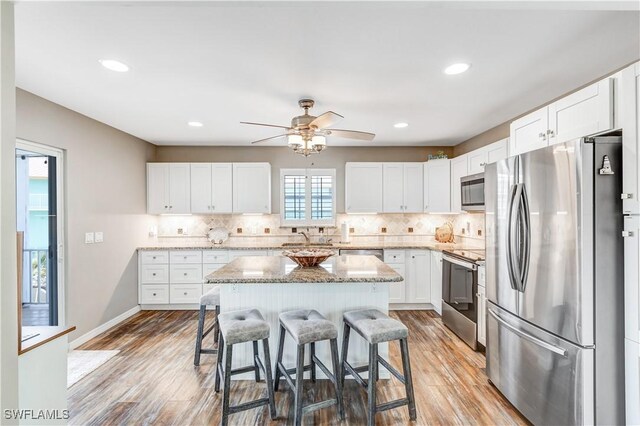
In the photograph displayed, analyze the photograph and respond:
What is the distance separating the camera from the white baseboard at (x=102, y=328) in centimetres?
351

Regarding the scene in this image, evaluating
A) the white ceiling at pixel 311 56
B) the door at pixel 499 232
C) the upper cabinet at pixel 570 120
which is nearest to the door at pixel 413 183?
A: the white ceiling at pixel 311 56

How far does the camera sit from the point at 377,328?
2.19 metres

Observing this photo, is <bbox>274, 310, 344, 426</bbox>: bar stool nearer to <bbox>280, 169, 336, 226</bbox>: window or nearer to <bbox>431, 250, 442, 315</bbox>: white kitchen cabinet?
<bbox>431, 250, 442, 315</bbox>: white kitchen cabinet

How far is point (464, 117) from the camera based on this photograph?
12.3 feet

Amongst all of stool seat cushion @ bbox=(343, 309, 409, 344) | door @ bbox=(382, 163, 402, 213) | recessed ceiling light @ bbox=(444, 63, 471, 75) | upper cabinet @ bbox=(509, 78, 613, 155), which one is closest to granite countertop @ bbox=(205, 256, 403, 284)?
stool seat cushion @ bbox=(343, 309, 409, 344)

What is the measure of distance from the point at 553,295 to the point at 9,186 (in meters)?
2.82

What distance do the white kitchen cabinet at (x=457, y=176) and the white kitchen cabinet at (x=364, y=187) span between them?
3.47 feet

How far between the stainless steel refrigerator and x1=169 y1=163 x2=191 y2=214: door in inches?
173

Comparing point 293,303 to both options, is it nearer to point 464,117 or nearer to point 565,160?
point 565,160

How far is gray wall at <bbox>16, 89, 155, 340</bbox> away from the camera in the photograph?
326 cm

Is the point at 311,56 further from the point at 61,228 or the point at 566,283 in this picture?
the point at 61,228

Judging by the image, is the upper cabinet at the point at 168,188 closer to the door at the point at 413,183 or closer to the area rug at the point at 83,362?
the area rug at the point at 83,362

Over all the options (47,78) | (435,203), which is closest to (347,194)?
(435,203)

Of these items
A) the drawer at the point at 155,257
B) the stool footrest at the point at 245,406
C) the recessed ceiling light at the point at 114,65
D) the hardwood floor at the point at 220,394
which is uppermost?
the recessed ceiling light at the point at 114,65
